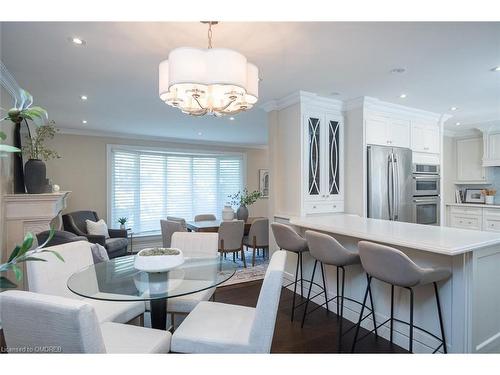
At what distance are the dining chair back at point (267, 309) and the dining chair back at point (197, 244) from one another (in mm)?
1257

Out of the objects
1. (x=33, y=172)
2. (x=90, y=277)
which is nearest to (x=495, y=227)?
(x=90, y=277)

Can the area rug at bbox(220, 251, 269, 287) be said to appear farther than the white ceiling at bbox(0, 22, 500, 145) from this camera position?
Yes

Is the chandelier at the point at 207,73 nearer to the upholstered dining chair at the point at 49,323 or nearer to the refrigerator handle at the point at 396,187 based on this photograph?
the upholstered dining chair at the point at 49,323

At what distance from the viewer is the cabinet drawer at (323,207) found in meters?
Result: 3.81

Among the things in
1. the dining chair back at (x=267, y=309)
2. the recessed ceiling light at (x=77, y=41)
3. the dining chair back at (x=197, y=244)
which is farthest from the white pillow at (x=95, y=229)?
the dining chair back at (x=267, y=309)

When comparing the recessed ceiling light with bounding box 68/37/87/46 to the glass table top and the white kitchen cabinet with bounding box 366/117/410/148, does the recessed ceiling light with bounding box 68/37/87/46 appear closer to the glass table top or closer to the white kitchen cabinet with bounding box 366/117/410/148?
the glass table top

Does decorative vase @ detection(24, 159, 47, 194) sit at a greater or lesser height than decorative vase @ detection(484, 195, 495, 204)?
greater

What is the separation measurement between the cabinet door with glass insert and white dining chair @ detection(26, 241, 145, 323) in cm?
249

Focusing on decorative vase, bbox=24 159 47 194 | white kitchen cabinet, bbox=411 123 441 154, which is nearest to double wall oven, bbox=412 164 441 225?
white kitchen cabinet, bbox=411 123 441 154

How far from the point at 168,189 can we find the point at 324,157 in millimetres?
4171

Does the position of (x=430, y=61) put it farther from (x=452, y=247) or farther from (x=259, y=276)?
(x=259, y=276)

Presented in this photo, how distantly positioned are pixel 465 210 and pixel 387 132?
284 centimetres

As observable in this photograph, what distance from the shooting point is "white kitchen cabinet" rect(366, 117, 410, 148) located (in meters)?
3.93
